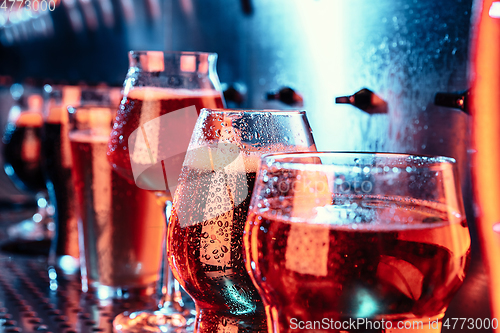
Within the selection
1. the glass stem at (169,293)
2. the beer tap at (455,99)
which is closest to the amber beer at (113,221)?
the glass stem at (169,293)

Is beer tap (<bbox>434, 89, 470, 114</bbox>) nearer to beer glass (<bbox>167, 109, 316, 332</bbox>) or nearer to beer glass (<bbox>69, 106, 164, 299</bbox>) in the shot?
beer glass (<bbox>167, 109, 316, 332</bbox>)

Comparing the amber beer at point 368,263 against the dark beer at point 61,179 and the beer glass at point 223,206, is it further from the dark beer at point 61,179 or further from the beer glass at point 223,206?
the dark beer at point 61,179

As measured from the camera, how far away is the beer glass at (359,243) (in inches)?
15.2

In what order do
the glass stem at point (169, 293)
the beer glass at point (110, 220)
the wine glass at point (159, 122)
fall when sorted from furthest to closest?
the beer glass at point (110, 220) → the glass stem at point (169, 293) → the wine glass at point (159, 122)

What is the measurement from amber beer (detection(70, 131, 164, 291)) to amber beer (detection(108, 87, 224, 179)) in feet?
0.63

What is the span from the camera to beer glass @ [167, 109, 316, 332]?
0.54m

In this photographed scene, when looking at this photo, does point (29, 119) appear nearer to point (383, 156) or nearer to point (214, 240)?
point (214, 240)

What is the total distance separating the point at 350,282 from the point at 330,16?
0.60 meters

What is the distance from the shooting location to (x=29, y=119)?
4.96ft

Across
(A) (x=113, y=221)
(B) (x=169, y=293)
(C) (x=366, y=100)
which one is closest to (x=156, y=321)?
(B) (x=169, y=293)

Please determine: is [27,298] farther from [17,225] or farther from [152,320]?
[17,225]

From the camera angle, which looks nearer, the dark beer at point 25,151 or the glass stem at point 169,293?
the glass stem at point 169,293

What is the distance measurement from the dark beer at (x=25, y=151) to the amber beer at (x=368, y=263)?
119 cm

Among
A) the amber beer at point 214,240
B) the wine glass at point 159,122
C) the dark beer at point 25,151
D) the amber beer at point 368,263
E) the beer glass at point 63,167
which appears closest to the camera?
the amber beer at point 368,263
